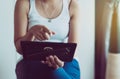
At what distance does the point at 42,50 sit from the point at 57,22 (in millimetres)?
124

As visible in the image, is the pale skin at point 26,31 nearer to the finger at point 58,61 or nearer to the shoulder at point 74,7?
the finger at point 58,61

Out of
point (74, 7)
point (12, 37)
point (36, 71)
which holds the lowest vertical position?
point (36, 71)

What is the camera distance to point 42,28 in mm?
805

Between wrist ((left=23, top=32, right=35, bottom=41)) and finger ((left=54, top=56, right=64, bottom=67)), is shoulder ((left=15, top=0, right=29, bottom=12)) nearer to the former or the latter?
wrist ((left=23, top=32, right=35, bottom=41))

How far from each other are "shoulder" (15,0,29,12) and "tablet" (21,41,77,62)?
0.13m

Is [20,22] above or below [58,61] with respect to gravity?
above

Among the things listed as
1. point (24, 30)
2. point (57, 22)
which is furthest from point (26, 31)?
point (57, 22)

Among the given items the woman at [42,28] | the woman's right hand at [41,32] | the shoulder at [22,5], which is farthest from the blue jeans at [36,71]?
the shoulder at [22,5]

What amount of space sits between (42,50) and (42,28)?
0.28 feet

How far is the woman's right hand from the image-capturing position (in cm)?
80

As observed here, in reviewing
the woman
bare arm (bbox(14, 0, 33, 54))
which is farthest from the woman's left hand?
bare arm (bbox(14, 0, 33, 54))

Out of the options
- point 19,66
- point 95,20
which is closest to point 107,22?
point 95,20

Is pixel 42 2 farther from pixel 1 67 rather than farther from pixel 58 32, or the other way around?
pixel 1 67

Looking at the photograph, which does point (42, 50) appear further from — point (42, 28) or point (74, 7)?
point (74, 7)
